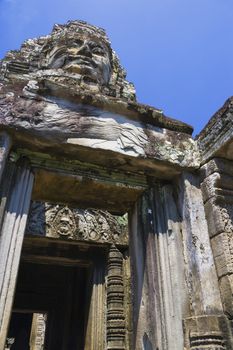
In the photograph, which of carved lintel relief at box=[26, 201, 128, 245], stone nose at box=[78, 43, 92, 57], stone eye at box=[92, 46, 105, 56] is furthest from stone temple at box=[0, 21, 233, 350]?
carved lintel relief at box=[26, 201, 128, 245]

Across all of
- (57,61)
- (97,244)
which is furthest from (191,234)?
(97,244)

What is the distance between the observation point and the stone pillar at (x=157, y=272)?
216 centimetres

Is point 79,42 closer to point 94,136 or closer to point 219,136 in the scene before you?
point 94,136

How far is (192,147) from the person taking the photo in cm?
272

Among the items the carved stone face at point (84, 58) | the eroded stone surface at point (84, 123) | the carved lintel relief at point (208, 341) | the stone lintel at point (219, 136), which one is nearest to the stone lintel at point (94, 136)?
the eroded stone surface at point (84, 123)

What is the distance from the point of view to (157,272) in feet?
7.70

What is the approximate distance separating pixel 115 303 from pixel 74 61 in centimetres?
429

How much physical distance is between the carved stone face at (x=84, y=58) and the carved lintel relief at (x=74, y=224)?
2631 millimetres

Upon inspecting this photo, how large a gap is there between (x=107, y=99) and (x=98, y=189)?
2.48 feet

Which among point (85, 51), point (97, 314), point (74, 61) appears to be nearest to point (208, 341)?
point (74, 61)

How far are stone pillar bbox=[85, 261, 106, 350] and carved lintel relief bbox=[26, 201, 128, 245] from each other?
2.62 feet

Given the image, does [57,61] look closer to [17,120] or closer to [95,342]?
[17,120]

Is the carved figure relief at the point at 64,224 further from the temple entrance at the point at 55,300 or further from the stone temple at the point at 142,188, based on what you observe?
the stone temple at the point at 142,188

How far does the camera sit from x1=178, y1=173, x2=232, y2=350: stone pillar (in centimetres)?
193
